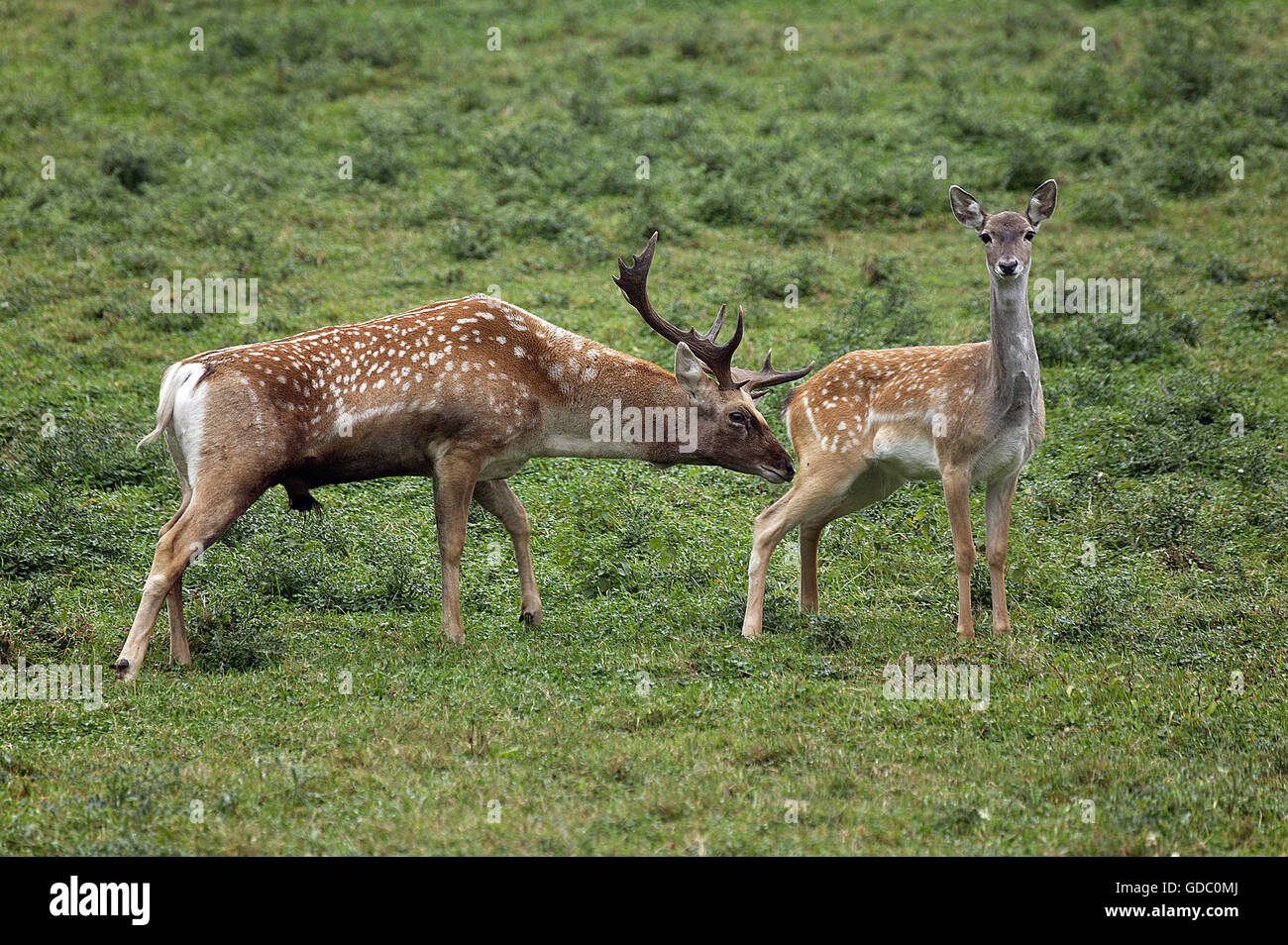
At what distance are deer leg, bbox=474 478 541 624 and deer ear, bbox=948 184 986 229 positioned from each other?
3.62 meters

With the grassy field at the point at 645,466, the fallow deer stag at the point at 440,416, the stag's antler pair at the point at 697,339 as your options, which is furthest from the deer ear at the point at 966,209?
the grassy field at the point at 645,466

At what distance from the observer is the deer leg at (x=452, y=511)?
8.91m

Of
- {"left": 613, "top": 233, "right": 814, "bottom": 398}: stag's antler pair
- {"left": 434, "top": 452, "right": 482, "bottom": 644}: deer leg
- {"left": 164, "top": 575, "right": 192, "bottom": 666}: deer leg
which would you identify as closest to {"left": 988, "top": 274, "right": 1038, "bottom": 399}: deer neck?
{"left": 613, "top": 233, "right": 814, "bottom": 398}: stag's antler pair

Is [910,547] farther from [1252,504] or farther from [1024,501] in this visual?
[1252,504]

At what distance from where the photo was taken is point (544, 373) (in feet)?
30.9

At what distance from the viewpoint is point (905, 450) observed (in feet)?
29.8

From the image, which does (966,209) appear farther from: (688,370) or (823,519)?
(823,519)

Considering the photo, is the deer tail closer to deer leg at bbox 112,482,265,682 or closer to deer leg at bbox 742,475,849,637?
deer leg at bbox 112,482,265,682

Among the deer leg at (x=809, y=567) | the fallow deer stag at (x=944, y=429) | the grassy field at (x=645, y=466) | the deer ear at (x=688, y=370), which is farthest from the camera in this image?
the deer ear at (x=688, y=370)

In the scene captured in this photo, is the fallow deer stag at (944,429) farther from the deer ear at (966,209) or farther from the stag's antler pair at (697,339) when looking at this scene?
the stag's antler pair at (697,339)

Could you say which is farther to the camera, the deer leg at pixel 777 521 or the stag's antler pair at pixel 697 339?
the stag's antler pair at pixel 697 339

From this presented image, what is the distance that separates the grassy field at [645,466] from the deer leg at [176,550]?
0.62 ft
